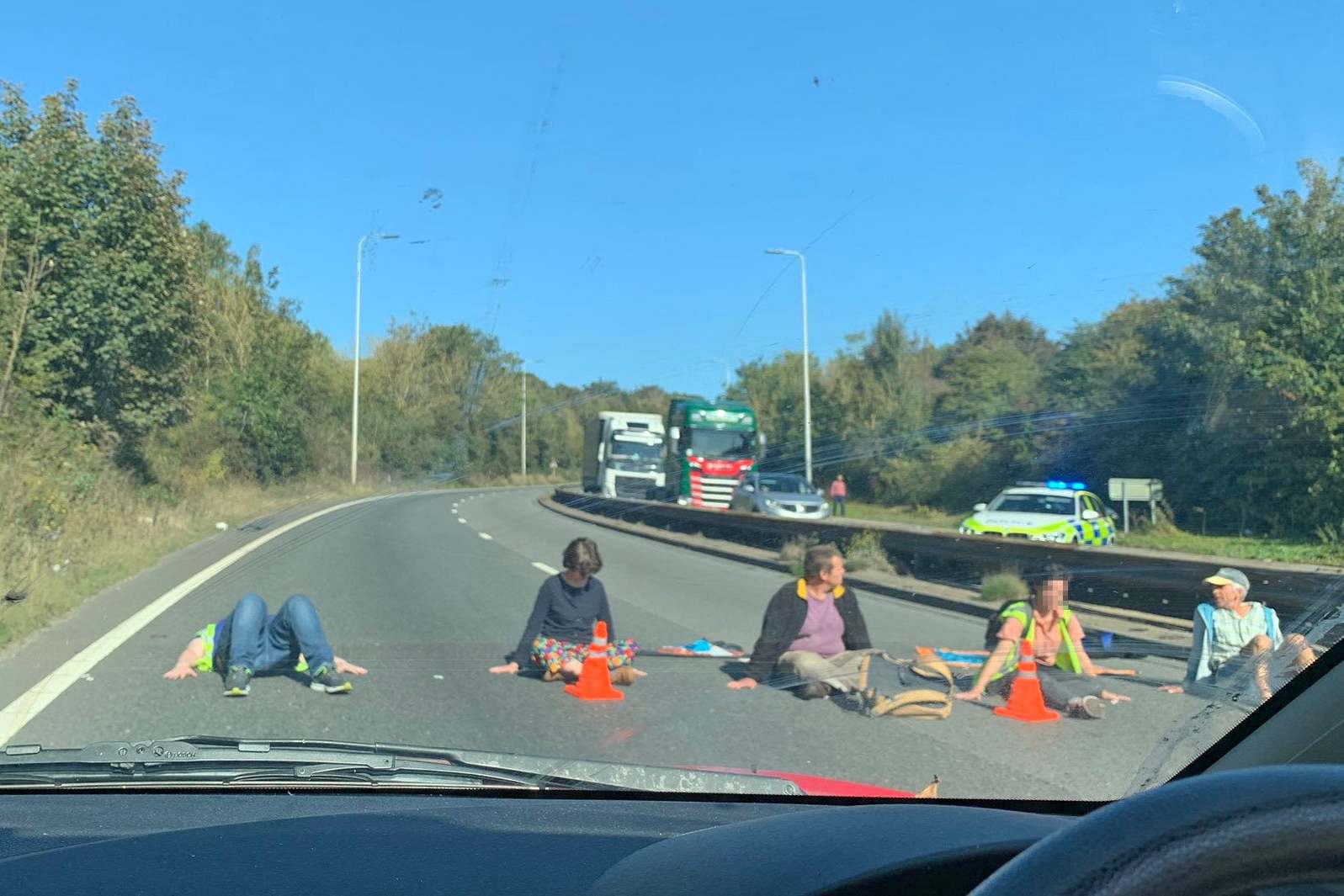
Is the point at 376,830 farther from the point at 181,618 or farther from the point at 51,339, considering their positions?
the point at 51,339

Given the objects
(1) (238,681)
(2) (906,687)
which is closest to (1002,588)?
(2) (906,687)

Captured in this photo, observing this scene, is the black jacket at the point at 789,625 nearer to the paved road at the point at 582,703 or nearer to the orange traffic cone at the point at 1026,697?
the paved road at the point at 582,703

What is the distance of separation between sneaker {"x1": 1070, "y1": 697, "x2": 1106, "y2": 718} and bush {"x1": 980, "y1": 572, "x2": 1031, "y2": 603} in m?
0.54

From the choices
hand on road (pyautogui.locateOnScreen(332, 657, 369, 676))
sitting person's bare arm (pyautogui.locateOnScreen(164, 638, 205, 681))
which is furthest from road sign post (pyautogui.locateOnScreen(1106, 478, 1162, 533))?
sitting person's bare arm (pyautogui.locateOnScreen(164, 638, 205, 681))

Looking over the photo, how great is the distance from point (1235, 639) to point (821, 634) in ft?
10.7

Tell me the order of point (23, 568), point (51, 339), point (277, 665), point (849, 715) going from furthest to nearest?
point (23, 568)
point (51, 339)
point (277, 665)
point (849, 715)

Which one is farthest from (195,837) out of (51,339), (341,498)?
(341,498)

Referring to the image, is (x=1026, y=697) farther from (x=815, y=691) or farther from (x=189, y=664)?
(x=189, y=664)

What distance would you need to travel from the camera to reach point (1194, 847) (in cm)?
110

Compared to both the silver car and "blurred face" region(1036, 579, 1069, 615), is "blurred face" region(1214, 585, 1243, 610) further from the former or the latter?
the silver car

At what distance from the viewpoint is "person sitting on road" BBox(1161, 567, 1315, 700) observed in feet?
10.7

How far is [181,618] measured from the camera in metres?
9.70

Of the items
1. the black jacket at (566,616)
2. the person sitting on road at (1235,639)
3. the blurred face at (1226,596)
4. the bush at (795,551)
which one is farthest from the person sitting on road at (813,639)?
the blurred face at (1226,596)

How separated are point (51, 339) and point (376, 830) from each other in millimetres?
9296
